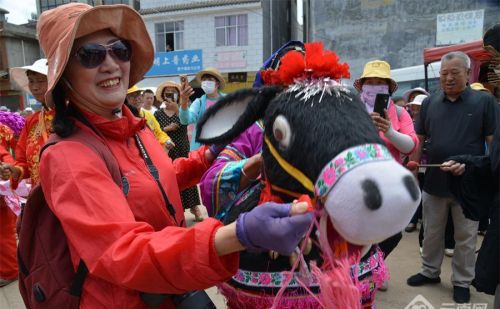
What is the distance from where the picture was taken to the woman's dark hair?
1226mm

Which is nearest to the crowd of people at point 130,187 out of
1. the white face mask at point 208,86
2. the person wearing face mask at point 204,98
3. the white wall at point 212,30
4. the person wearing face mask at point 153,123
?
the person wearing face mask at point 153,123

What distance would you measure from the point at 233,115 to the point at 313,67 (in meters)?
0.35

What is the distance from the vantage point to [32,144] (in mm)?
2838

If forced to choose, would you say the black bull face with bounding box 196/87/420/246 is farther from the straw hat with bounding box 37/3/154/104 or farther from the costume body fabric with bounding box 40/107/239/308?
the straw hat with bounding box 37/3/154/104

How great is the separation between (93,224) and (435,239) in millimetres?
3391

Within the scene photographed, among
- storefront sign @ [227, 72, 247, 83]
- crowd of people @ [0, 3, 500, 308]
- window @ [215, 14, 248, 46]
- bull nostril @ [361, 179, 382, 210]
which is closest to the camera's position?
bull nostril @ [361, 179, 382, 210]

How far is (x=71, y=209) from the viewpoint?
105cm

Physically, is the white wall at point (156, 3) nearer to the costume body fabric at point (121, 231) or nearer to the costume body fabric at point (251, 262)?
the costume body fabric at point (251, 262)

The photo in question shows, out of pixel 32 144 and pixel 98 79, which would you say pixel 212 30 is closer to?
pixel 32 144

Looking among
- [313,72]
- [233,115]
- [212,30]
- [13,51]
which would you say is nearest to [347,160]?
[313,72]

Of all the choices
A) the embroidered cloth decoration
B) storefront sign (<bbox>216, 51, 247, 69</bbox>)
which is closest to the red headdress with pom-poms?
the embroidered cloth decoration

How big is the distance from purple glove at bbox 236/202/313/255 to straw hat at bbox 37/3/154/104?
2.62ft

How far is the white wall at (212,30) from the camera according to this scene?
55.3ft

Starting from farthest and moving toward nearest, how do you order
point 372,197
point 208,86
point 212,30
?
point 212,30 → point 208,86 → point 372,197
